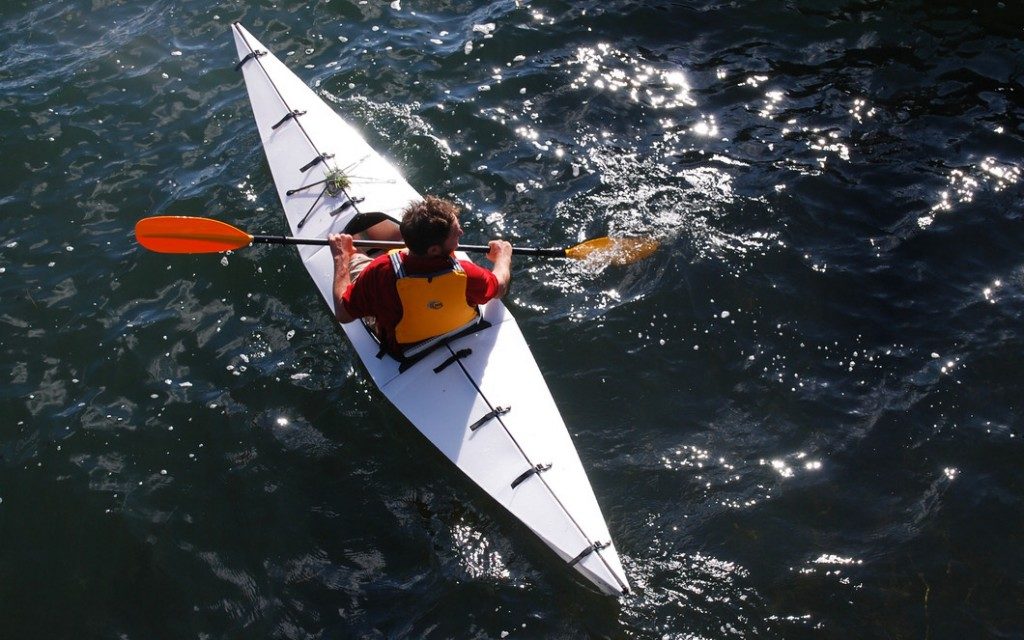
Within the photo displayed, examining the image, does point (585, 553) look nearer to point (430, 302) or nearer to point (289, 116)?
point (430, 302)

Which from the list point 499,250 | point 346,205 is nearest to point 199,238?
point 346,205

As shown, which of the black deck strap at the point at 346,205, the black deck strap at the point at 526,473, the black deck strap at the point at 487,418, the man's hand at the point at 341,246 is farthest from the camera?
the black deck strap at the point at 346,205

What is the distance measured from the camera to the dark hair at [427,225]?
181 inches

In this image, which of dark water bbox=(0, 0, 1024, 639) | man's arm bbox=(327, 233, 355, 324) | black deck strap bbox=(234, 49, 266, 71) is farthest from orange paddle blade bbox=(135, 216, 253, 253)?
black deck strap bbox=(234, 49, 266, 71)

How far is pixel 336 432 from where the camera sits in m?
5.55

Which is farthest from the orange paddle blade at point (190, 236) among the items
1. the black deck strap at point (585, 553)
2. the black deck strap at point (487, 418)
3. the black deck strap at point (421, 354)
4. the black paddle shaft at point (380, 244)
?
the black deck strap at point (585, 553)

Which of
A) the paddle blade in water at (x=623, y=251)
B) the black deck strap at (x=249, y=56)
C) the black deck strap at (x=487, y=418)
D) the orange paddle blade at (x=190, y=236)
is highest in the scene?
the black deck strap at (x=249, y=56)

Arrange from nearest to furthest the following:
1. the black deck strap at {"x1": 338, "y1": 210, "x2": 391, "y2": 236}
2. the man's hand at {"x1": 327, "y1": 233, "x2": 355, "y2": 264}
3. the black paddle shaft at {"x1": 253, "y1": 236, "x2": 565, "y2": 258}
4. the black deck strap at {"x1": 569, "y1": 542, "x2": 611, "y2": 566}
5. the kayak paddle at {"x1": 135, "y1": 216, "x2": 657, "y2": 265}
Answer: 1. the black deck strap at {"x1": 569, "y1": 542, "x2": 611, "y2": 566}
2. the man's hand at {"x1": 327, "y1": 233, "x2": 355, "y2": 264}
3. the black paddle shaft at {"x1": 253, "y1": 236, "x2": 565, "y2": 258}
4. the kayak paddle at {"x1": 135, "y1": 216, "x2": 657, "y2": 265}
5. the black deck strap at {"x1": 338, "y1": 210, "x2": 391, "y2": 236}

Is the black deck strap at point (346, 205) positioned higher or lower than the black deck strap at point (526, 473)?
higher

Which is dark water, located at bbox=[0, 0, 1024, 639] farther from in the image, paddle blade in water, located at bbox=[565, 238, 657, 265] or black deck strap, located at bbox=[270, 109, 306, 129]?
black deck strap, located at bbox=[270, 109, 306, 129]

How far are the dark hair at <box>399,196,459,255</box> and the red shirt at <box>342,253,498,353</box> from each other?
123mm

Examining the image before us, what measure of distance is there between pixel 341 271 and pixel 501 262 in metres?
1.12

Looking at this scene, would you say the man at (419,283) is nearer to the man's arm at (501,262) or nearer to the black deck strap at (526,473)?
the man's arm at (501,262)

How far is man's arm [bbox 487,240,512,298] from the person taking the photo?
5.41 m
